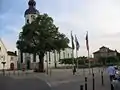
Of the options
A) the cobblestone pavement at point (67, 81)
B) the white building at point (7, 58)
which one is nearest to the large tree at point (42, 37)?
the cobblestone pavement at point (67, 81)

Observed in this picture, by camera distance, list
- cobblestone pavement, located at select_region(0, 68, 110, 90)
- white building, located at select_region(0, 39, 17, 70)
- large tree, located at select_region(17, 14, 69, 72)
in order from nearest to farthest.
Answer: cobblestone pavement, located at select_region(0, 68, 110, 90) → large tree, located at select_region(17, 14, 69, 72) → white building, located at select_region(0, 39, 17, 70)

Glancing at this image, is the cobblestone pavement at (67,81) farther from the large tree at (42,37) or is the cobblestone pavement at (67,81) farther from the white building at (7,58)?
the white building at (7,58)

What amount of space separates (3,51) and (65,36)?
1975 inches

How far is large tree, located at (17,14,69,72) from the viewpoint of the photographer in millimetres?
65000

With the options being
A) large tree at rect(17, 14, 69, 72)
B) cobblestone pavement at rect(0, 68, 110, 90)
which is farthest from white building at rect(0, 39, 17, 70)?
cobblestone pavement at rect(0, 68, 110, 90)

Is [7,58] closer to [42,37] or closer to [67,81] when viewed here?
[42,37]

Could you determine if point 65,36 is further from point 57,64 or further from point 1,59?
point 57,64

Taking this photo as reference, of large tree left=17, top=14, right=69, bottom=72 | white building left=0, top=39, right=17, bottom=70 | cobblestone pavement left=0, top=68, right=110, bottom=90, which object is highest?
large tree left=17, top=14, right=69, bottom=72

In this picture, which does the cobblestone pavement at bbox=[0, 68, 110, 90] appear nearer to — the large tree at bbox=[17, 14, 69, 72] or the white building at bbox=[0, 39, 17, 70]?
the large tree at bbox=[17, 14, 69, 72]

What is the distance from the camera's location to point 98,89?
1927 centimetres

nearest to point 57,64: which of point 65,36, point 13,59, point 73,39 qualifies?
point 13,59

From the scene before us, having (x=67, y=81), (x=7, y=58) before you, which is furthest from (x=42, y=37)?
(x=7, y=58)

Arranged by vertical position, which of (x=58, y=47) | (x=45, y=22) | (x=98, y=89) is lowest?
(x=98, y=89)

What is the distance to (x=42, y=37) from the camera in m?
65.5
